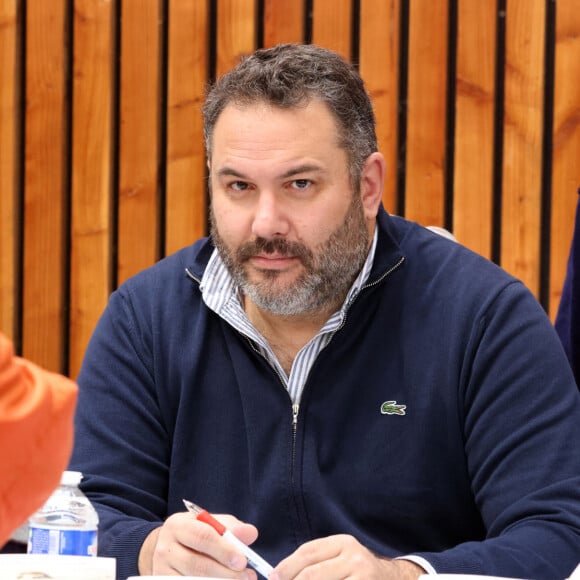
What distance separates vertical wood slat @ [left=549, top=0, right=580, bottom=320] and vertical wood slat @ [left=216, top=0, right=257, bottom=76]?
1.03 metres

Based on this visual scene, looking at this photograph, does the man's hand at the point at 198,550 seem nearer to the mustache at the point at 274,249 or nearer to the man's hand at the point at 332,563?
the man's hand at the point at 332,563

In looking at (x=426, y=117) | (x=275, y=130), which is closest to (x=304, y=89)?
(x=275, y=130)

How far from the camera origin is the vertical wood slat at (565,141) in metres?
3.67

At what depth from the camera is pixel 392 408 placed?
196cm

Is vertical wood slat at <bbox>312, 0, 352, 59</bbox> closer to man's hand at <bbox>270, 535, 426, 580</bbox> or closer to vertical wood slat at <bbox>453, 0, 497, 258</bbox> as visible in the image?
vertical wood slat at <bbox>453, 0, 497, 258</bbox>

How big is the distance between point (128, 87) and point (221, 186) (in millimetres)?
2061

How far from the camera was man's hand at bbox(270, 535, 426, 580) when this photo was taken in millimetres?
1502

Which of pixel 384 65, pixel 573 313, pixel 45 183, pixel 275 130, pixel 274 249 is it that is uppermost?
pixel 384 65

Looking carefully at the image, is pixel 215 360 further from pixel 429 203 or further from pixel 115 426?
pixel 429 203

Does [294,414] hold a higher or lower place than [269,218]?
lower

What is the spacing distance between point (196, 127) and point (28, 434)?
3.23 metres

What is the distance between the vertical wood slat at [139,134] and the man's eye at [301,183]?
2.00m

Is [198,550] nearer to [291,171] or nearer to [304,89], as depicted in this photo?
[291,171]

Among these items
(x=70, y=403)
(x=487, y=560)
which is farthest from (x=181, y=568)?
(x=70, y=403)
